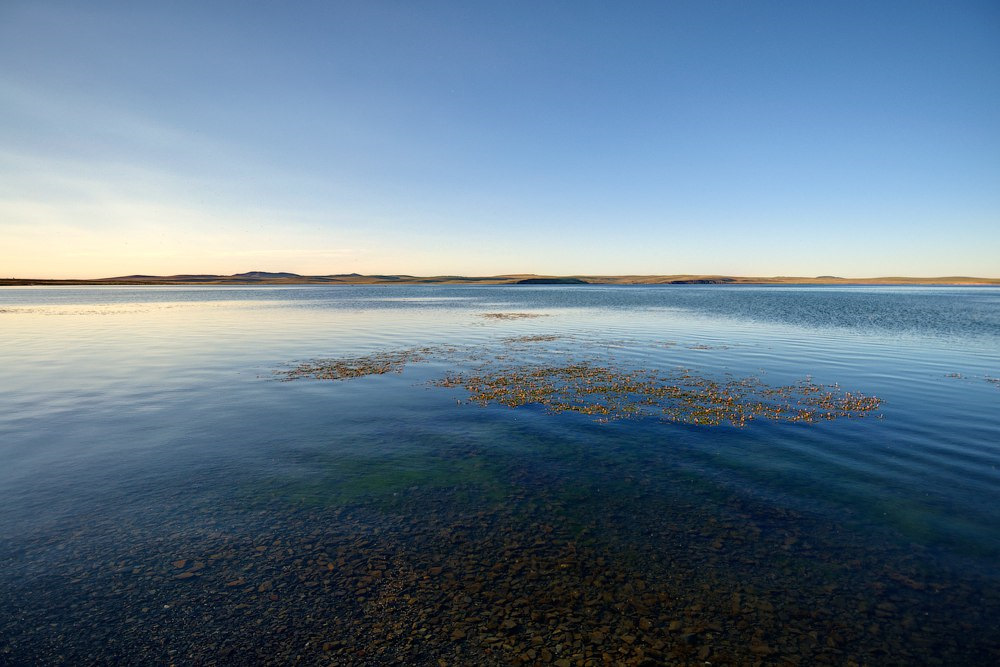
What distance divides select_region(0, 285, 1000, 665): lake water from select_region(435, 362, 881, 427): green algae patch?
15.3 inches

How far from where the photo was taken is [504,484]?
1540cm

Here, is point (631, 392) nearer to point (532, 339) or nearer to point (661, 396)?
point (661, 396)

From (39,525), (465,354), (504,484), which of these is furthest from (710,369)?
(39,525)

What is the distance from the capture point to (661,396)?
85.9 ft

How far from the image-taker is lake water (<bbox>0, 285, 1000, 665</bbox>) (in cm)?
895

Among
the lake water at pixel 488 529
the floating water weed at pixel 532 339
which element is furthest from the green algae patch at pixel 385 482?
the floating water weed at pixel 532 339

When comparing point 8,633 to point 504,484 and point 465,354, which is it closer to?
point 504,484

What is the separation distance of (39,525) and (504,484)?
1235 cm

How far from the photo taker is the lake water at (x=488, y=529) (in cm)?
895

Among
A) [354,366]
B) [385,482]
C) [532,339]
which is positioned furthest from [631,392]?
[532,339]

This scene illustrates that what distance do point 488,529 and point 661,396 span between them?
1625 centimetres

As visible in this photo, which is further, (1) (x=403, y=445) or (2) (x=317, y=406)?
(2) (x=317, y=406)

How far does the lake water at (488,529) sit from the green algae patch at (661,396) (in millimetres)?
390

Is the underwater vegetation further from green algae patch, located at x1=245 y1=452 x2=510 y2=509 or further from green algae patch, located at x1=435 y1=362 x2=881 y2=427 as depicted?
green algae patch, located at x1=245 y1=452 x2=510 y2=509
